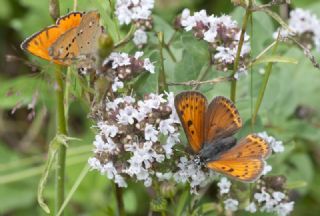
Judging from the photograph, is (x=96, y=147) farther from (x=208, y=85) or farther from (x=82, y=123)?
(x=82, y=123)

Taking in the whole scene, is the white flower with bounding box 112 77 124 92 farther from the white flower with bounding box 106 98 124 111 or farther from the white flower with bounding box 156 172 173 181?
the white flower with bounding box 156 172 173 181

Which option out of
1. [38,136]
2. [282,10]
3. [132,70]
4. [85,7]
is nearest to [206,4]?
[282,10]

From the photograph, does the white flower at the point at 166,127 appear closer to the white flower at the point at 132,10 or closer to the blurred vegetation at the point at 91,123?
the blurred vegetation at the point at 91,123

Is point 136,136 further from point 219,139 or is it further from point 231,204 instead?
point 231,204

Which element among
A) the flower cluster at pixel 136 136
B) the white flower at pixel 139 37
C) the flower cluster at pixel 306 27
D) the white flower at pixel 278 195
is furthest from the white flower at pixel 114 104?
the flower cluster at pixel 306 27

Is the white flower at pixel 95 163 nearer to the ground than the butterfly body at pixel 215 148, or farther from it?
nearer to the ground

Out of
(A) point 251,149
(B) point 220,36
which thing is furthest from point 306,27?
(A) point 251,149
